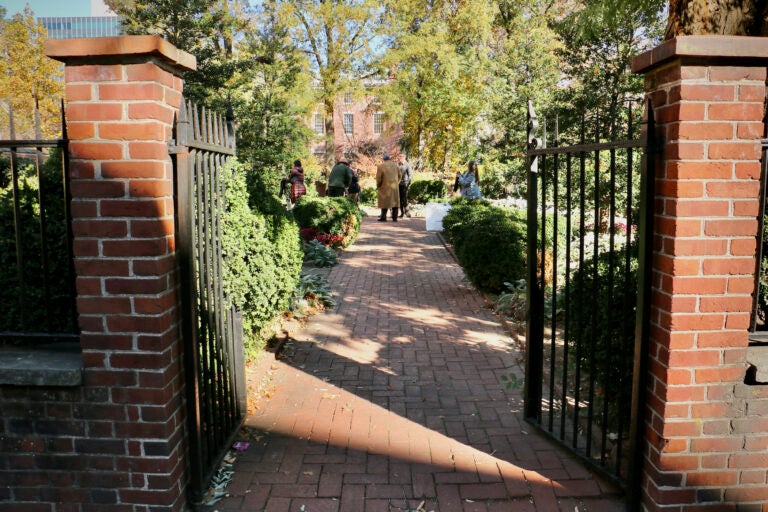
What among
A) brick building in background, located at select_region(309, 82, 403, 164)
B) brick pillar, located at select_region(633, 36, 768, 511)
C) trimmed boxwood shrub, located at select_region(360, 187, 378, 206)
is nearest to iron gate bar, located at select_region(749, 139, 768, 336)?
brick pillar, located at select_region(633, 36, 768, 511)

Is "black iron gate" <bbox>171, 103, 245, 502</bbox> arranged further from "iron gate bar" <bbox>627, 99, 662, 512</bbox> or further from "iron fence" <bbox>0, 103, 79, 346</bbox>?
"iron gate bar" <bbox>627, 99, 662, 512</bbox>

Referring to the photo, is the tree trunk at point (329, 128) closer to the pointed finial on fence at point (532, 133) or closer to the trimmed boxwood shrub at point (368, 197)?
the trimmed boxwood shrub at point (368, 197)

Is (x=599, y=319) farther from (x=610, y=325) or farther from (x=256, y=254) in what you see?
(x=256, y=254)

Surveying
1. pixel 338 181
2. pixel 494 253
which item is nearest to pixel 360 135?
pixel 338 181

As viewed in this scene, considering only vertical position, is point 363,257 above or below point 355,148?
below

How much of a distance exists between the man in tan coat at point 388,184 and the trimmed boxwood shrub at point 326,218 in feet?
12.2

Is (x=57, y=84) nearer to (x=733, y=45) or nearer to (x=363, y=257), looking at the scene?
(x=363, y=257)

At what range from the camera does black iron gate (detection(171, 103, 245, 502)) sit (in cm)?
275

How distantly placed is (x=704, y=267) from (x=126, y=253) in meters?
2.52

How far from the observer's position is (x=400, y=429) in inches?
152

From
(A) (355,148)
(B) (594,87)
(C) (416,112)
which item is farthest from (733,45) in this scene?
(A) (355,148)

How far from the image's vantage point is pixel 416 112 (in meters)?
27.9

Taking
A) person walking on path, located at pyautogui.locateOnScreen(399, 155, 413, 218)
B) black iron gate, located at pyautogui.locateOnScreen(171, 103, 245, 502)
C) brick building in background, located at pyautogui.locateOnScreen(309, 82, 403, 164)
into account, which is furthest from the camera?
brick building in background, located at pyautogui.locateOnScreen(309, 82, 403, 164)

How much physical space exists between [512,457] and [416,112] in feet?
84.4
